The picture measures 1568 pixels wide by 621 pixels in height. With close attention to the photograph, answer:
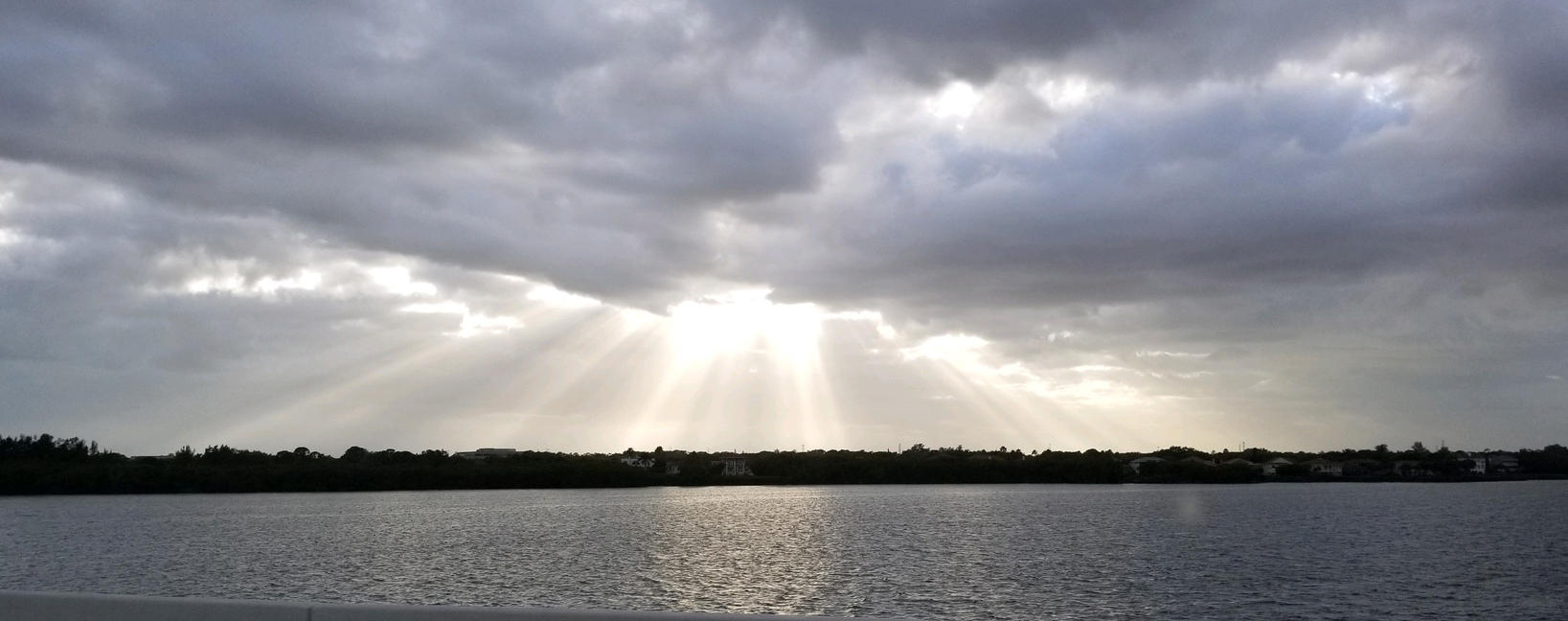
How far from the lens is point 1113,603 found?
3725cm

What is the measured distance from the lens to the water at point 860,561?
37875 mm

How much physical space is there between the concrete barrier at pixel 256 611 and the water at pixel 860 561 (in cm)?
2245

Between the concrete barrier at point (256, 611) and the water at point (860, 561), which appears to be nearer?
the concrete barrier at point (256, 611)

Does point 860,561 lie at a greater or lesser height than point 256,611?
lesser

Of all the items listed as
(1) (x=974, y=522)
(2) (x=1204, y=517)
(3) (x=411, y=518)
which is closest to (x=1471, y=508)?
(2) (x=1204, y=517)

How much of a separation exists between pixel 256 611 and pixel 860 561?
142 ft

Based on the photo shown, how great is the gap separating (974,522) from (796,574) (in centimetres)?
4138

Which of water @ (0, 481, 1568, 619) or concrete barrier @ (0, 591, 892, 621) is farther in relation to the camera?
water @ (0, 481, 1568, 619)

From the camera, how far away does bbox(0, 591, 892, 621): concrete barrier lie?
418 inches

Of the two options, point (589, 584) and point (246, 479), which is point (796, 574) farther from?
point (246, 479)

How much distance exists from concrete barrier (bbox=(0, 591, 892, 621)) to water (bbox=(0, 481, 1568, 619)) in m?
22.5

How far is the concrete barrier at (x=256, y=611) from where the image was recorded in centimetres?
1062

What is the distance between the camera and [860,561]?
173ft

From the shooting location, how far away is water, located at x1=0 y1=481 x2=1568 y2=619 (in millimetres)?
37875
